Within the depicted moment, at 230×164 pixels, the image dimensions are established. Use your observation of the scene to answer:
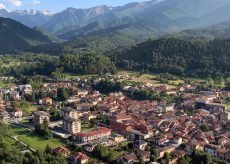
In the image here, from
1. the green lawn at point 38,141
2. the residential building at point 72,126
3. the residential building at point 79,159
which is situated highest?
the residential building at point 72,126

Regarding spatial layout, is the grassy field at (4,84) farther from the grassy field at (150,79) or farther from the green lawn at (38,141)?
the green lawn at (38,141)

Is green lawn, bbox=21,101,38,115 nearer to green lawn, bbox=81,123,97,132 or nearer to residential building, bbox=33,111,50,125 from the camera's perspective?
residential building, bbox=33,111,50,125

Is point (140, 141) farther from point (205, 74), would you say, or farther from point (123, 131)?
point (205, 74)

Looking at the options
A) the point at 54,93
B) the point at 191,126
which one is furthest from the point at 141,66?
the point at 191,126

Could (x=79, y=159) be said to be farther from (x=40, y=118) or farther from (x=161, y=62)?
(x=161, y=62)

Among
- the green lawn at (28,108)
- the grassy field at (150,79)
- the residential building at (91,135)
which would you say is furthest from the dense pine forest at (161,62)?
the residential building at (91,135)
